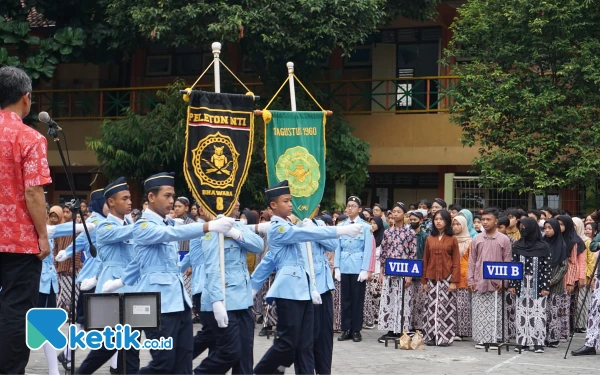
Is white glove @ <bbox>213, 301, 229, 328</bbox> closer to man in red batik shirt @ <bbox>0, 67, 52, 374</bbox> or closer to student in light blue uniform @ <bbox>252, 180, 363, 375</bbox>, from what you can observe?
student in light blue uniform @ <bbox>252, 180, 363, 375</bbox>

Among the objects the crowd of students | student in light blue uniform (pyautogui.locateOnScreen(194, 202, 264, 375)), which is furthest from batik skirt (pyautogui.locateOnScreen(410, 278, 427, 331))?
student in light blue uniform (pyautogui.locateOnScreen(194, 202, 264, 375))

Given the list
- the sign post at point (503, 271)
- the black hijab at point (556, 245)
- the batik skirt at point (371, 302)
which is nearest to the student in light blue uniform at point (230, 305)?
the sign post at point (503, 271)

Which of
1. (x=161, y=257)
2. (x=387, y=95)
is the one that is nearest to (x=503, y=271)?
(x=161, y=257)

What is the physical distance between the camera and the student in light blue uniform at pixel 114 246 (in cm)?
899

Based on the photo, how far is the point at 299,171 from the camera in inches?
409

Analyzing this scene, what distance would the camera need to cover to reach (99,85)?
92.1 feet

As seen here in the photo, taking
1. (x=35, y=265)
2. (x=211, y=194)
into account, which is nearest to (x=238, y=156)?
(x=211, y=194)

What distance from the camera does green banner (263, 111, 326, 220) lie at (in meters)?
10.3

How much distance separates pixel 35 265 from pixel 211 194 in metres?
3.37

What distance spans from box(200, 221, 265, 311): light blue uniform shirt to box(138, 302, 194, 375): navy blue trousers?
25.6 inches

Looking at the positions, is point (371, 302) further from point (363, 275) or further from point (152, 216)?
point (152, 216)

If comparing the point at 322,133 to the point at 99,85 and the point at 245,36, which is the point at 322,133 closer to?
the point at 245,36

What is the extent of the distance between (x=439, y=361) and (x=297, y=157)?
135 inches

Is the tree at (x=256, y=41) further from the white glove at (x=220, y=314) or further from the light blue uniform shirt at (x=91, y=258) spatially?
the white glove at (x=220, y=314)
